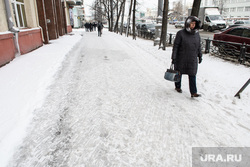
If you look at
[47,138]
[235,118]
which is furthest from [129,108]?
[235,118]

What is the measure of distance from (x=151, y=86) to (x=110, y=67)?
231 centimetres

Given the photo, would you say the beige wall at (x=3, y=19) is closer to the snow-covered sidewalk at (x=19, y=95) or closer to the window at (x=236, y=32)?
the snow-covered sidewalk at (x=19, y=95)

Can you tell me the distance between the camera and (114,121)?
10.6ft

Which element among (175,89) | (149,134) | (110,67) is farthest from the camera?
(110,67)

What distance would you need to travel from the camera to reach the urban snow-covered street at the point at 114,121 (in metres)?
2.45

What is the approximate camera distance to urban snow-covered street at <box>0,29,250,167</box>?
2447mm

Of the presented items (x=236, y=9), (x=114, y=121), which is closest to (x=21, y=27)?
(x=114, y=121)

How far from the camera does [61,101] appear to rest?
3.97m

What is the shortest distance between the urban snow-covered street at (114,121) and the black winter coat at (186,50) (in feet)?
2.40

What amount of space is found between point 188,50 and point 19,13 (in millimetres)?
→ 10459

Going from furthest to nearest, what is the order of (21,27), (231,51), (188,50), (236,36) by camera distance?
(21,27) < (236,36) < (231,51) < (188,50)

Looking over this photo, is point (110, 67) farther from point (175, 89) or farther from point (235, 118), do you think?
point (235, 118)

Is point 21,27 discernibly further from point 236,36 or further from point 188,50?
point 236,36

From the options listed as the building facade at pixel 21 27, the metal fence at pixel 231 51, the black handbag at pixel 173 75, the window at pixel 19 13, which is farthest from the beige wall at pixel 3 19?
the metal fence at pixel 231 51
